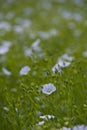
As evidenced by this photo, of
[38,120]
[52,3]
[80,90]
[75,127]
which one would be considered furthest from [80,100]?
[52,3]

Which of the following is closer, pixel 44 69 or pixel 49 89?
pixel 49 89

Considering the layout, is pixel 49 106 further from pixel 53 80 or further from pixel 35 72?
pixel 35 72

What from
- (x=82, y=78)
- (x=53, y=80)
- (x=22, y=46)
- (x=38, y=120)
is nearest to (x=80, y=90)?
(x=82, y=78)

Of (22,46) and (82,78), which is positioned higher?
(22,46)

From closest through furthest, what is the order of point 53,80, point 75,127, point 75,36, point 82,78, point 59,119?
point 75,127
point 59,119
point 53,80
point 82,78
point 75,36

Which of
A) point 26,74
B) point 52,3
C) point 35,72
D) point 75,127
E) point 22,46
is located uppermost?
point 52,3

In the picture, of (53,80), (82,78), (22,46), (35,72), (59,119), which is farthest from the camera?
(22,46)

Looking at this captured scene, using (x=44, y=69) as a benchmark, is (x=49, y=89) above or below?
below

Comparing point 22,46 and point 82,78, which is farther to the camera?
point 22,46
